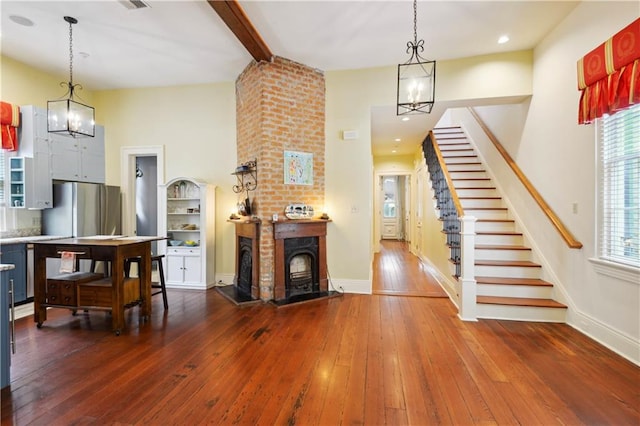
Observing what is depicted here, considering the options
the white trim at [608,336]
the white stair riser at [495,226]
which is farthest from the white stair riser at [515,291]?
the white stair riser at [495,226]

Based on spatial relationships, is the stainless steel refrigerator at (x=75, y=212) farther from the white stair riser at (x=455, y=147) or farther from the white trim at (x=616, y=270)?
the white stair riser at (x=455, y=147)

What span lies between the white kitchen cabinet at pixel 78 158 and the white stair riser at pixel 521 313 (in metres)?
6.06

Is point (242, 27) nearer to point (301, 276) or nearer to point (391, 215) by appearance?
point (301, 276)

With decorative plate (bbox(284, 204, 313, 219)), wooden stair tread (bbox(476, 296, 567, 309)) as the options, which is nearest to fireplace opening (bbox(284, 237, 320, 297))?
decorative plate (bbox(284, 204, 313, 219))

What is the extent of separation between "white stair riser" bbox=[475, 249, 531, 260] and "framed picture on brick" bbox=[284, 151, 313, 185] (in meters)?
2.69

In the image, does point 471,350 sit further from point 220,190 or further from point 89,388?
point 220,190

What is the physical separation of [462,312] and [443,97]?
2994 millimetres

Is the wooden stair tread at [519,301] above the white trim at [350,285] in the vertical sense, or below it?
above

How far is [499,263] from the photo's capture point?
12.8ft

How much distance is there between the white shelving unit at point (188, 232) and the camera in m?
4.59

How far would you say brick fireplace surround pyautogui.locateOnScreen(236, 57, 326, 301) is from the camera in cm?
408

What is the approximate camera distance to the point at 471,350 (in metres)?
2.63

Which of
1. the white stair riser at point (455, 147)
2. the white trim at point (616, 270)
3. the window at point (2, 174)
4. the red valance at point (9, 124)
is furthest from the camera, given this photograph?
the white stair riser at point (455, 147)

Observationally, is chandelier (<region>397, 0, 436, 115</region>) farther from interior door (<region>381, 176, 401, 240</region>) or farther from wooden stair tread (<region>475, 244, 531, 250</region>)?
interior door (<region>381, 176, 401, 240</region>)
